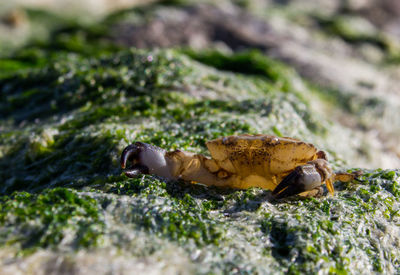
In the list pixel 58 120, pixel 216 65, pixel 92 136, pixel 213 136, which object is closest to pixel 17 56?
pixel 216 65

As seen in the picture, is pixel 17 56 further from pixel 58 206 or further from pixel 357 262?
pixel 357 262

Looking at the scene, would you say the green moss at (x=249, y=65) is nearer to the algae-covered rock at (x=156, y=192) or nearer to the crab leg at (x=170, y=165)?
the algae-covered rock at (x=156, y=192)

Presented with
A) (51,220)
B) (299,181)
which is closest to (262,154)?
(299,181)

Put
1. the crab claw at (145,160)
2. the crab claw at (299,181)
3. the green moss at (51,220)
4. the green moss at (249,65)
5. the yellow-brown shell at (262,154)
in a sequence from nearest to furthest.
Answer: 1. the green moss at (51,220)
2. the crab claw at (299,181)
3. the yellow-brown shell at (262,154)
4. the crab claw at (145,160)
5. the green moss at (249,65)

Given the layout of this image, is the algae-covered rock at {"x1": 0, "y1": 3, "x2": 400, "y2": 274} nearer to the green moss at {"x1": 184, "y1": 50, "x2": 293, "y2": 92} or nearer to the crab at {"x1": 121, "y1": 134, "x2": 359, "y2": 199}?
the crab at {"x1": 121, "y1": 134, "x2": 359, "y2": 199}

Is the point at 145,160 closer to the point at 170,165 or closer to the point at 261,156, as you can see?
the point at 170,165

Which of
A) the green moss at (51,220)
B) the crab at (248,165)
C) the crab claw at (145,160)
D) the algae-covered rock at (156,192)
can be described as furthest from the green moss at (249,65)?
the green moss at (51,220)

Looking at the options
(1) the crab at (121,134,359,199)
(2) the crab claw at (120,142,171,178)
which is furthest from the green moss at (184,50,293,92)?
(2) the crab claw at (120,142,171,178)
